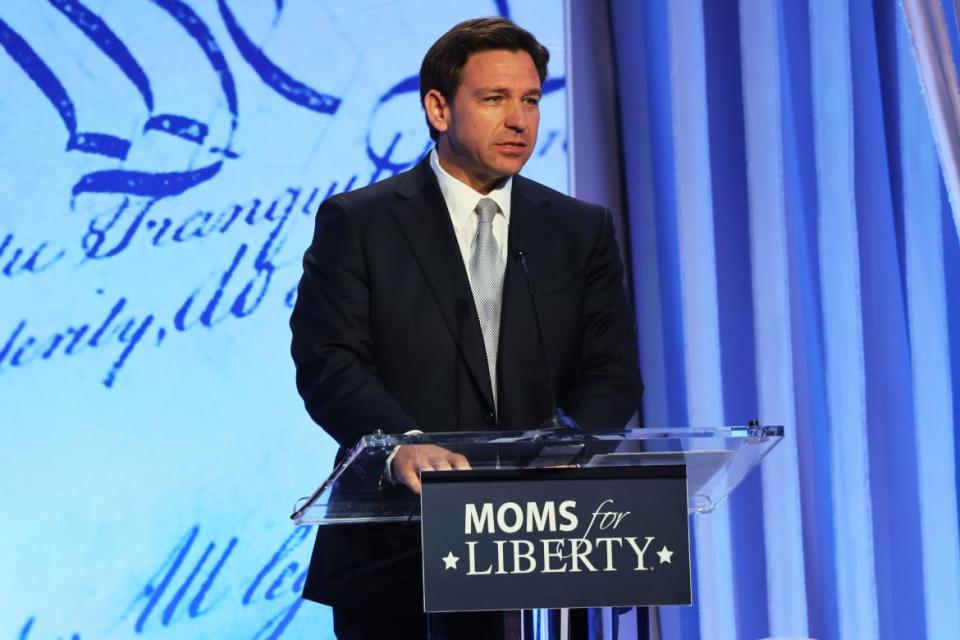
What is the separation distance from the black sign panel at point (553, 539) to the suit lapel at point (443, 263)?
57 centimetres

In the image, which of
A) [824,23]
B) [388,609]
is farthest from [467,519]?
[824,23]

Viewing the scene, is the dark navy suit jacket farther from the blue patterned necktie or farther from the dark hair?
the dark hair

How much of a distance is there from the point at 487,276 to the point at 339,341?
250 mm

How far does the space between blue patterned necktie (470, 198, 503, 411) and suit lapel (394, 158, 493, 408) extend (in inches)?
0.7

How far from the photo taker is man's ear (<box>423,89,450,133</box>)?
7.25 feet

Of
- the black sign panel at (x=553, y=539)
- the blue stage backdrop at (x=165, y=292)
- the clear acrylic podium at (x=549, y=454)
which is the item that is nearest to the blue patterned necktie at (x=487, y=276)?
the clear acrylic podium at (x=549, y=454)

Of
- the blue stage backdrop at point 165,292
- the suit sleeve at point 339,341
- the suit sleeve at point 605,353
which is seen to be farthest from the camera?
the blue stage backdrop at point 165,292

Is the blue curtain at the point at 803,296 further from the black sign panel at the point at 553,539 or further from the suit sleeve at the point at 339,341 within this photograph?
the black sign panel at the point at 553,539

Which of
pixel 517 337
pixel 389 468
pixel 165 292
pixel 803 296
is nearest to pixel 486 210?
pixel 517 337

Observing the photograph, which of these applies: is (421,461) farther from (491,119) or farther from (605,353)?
(491,119)

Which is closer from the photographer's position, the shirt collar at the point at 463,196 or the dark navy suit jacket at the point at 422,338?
the dark navy suit jacket at the point at 422,338

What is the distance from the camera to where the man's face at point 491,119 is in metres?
2.08

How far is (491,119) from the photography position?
6.93ft

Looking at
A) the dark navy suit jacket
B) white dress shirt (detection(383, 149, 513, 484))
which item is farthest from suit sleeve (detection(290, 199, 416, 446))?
white dress shirt (detection(383, 149, 513, 484))
